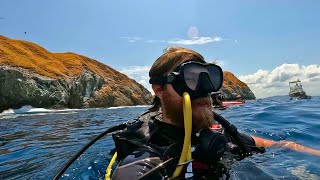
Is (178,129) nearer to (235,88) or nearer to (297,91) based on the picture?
(297,91)

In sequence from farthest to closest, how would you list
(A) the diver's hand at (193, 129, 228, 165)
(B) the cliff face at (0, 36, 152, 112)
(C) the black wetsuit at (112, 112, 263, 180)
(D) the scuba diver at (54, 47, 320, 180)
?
(B) the cliff face at (0, 36, 152, 112) < (A) the diver's hand at (193, 129, 228, 165) < (D) the scuba diver at (54, 47, 320, 180) < (C) the black wetsuit at (112, 112, 263, 180)

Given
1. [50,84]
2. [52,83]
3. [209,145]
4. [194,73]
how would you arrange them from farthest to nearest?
1. [52,83]
2. [50,84]
3. [194,73]
4. [209,145]

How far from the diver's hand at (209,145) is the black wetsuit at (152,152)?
0.16 m

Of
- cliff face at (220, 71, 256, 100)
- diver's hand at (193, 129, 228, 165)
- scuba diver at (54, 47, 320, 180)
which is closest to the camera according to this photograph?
scuba diver at (54, 47, 320, 180)

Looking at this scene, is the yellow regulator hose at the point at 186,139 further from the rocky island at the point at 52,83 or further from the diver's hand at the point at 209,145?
the rocky island at the point at 52,83

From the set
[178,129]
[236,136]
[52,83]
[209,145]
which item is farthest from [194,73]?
[52,83]

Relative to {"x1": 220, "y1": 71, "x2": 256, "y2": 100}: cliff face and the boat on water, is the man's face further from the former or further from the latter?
{"x1": 220, "y1": 71, "x2": 256, "y2": 100}: cliff face

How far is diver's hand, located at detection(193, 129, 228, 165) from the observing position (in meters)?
2.51

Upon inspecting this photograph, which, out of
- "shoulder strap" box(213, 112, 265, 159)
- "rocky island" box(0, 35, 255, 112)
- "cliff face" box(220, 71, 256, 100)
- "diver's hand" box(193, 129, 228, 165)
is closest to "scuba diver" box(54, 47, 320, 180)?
"diver's hand" box(193, 129, 228, 165)

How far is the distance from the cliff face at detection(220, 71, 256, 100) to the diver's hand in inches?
3292

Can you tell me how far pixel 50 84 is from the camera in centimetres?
4072

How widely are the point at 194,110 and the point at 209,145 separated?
0.33 metres

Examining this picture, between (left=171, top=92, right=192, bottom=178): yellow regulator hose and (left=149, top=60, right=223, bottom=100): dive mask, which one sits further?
(left=149, top=60, right=223, bottom=100): dive mask

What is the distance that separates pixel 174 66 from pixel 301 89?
187 ft
